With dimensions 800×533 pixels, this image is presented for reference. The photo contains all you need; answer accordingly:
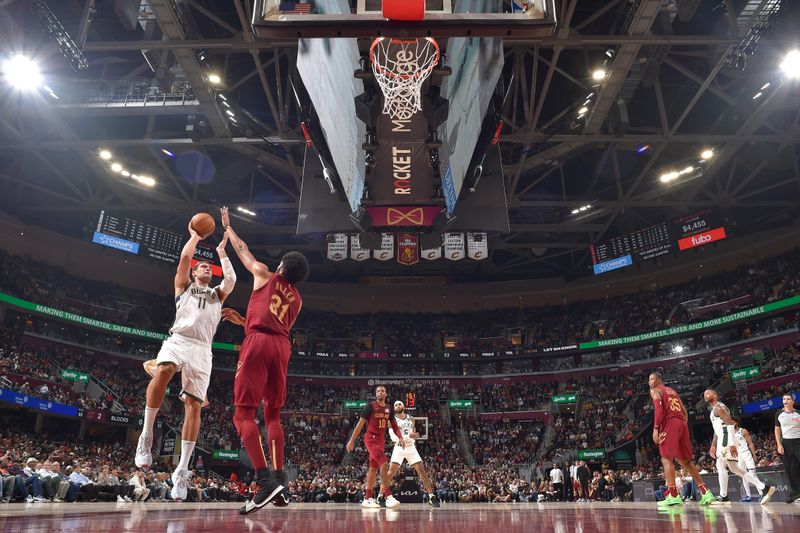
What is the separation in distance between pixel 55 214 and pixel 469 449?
84.2ft

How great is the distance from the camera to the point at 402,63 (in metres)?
11.0

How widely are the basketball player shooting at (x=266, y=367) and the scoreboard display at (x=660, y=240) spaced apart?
23407mm

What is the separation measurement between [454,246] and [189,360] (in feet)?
45.2

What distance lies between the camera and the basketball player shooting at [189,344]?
523 cm

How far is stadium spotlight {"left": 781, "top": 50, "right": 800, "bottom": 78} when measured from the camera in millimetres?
15533

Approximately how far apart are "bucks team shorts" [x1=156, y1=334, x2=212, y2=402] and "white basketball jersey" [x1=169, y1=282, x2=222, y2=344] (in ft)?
0.23

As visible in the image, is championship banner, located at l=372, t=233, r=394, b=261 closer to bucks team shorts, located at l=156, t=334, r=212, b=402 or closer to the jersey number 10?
bucks team shorts, located at l=156, t=334, r=212, b=402

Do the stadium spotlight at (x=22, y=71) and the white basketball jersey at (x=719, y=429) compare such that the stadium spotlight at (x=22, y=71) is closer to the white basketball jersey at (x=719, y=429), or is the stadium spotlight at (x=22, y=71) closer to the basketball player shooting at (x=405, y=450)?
the basketball player shooting at (x=405, y=450)

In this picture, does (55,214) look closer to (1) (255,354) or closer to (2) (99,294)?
(2) (99,294)

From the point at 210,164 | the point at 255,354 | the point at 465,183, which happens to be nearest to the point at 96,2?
the point at 210,164

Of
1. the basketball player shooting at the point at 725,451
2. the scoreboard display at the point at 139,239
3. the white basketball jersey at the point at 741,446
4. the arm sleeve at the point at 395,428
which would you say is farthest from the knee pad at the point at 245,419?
the scoreboard display at the point at 139,239

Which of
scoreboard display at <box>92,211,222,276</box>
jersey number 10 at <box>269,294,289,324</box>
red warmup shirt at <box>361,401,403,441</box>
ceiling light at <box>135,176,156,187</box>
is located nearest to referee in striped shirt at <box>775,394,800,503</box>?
red warmup shirt at <box>361,401,403,441</box>

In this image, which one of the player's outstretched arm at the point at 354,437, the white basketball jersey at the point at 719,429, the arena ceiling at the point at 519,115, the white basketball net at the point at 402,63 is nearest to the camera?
the player's outstretched arm at the point at 354,437

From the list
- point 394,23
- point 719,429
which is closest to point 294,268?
point 394,23
